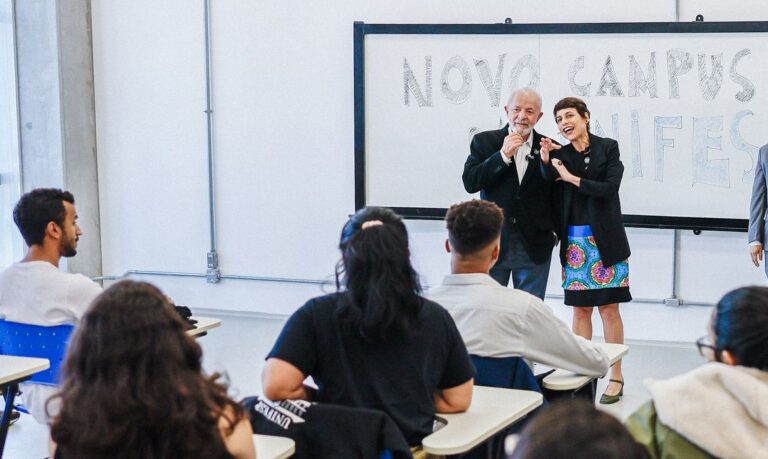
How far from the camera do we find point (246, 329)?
6.39 metres

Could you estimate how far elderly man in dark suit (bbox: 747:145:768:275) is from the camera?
477 cm

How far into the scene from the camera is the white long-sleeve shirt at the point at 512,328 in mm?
2689

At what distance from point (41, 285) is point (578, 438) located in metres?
2.58

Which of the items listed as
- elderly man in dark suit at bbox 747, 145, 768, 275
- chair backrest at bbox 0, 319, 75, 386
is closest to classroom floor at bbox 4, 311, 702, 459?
elderly man in dark suit at bbox 747, 145, 768, 275

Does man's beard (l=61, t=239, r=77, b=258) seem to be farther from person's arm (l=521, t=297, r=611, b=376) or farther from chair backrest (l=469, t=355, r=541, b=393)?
person's arm (l=521, t=297, r=611, b=376)

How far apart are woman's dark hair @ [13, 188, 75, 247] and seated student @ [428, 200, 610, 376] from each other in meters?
1.44

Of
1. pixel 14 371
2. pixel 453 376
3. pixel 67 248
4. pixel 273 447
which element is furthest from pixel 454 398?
pixel 67 248

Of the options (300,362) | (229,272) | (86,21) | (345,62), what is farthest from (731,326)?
(86,21)

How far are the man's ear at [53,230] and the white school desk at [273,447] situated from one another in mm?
1536

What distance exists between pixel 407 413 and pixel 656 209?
12.4ft

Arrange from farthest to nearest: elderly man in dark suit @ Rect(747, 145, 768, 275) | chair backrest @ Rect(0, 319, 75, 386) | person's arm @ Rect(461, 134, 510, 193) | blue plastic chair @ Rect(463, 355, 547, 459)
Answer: elderly man in dark suit @ Rect(747, 145, 768, 275), person's arm @ Rect(461, 134, 510, 193), chair backrest @ Rect(0, 319, 75, 386), blue plastic chair @ Rect(463, 355, 547, 459)

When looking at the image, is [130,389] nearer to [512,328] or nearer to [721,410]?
[721,410]

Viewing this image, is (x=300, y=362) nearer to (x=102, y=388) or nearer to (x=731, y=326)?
(x=102, y=388)

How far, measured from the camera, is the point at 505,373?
273 centimetres
